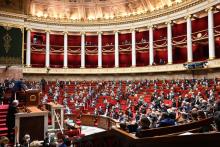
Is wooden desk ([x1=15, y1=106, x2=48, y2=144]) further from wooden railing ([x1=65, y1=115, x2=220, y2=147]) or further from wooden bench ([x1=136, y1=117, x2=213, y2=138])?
wooden bench ([x1=136, y1=117, x2=213, y2=138])

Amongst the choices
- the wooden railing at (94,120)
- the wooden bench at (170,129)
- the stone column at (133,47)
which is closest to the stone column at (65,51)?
the stone column at (133,47)

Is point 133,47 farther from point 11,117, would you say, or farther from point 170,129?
point 170,129

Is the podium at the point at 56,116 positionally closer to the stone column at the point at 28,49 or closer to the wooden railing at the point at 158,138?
the wooden railing at the point at 158,138

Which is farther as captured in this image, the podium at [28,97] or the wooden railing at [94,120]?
the wooden railing at [94,120]

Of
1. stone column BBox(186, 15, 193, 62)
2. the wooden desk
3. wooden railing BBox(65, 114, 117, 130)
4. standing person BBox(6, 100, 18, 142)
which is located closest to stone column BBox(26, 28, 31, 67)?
wooden railing BBox(65, 114, 117, 130)

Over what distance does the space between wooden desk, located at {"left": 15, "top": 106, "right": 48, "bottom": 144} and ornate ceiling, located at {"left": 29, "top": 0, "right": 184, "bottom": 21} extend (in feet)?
61.7

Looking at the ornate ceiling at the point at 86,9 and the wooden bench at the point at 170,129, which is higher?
the ornate ceiling at the point at 86,9

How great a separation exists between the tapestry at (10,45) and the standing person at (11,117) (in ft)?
49.6

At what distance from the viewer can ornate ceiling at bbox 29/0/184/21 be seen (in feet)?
82.6

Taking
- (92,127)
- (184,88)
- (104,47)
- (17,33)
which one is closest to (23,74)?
(17,33)

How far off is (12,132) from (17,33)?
17022mm

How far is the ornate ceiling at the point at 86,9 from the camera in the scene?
2517 centimetres

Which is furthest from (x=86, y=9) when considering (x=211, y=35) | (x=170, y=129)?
(x=170, y=129)

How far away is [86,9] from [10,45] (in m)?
9.78
